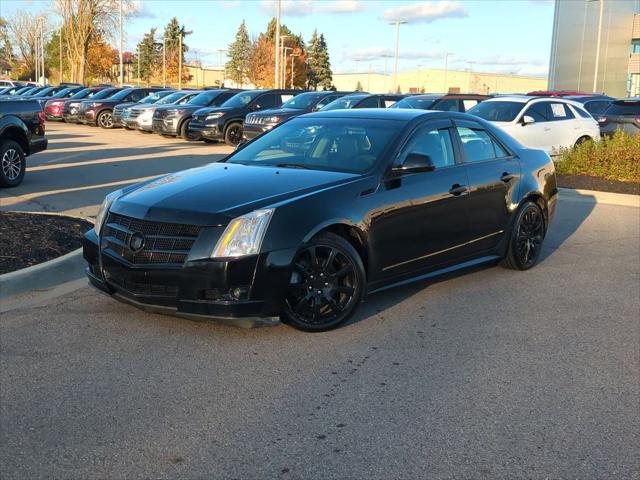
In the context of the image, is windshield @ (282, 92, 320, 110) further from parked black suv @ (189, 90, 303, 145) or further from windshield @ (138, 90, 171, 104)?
windshield @ (138, 90, 171, 104)

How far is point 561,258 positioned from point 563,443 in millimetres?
4778

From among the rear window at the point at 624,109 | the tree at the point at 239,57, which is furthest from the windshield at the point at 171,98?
the tree at the point at 239,57

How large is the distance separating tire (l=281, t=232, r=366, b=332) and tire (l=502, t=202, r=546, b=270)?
7.91ft

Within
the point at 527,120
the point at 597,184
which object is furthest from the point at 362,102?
the point at 597,184

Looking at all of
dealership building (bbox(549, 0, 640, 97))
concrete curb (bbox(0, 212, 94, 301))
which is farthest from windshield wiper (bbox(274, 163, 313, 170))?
dealership building (bbox(549, 0, 640, 97))

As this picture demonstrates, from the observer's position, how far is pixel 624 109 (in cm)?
1897

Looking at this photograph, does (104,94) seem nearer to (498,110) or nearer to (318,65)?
(498,110)

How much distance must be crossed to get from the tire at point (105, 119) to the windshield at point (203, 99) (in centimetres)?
552

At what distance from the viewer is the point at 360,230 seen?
5430mm

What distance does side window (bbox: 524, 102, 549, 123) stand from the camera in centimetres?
1620

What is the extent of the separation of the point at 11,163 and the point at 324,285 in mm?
8891

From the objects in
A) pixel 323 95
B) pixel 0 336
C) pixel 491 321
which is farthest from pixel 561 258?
pixel 323 95

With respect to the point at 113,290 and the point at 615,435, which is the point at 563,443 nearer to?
the point at 615,435

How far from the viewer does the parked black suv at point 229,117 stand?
2200cm
